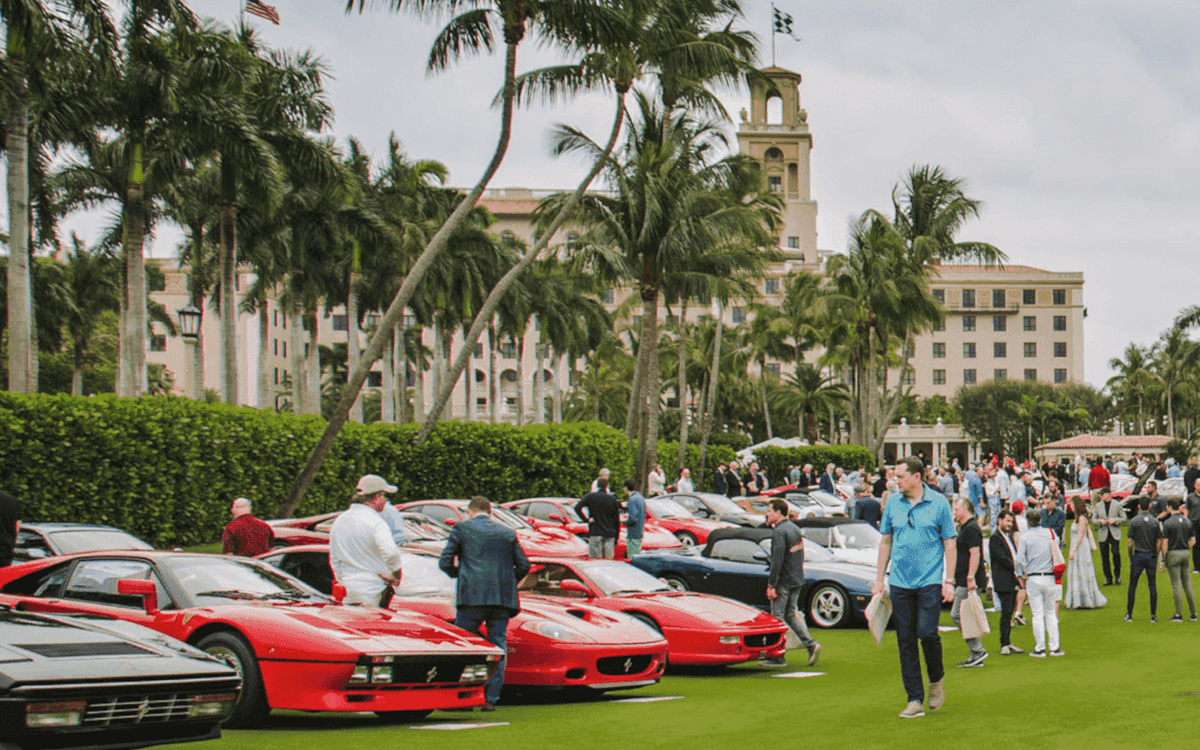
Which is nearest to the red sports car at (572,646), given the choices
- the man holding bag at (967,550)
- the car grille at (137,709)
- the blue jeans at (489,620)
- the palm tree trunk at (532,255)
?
the blue jeans at (489,620)

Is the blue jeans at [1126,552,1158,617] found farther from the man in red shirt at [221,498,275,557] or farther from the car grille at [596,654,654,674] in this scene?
the man in red shirt at [221,498,275,557]

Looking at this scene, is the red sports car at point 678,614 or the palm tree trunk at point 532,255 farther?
the palm tree trunk at point 532,255

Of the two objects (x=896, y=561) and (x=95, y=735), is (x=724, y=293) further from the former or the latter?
(x=95, y=735)

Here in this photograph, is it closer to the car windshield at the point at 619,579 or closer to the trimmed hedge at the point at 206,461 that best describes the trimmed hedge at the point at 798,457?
the trimmed hedge at the point at 206,461

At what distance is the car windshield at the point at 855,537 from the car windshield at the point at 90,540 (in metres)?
9.82

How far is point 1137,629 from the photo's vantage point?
15.3 m

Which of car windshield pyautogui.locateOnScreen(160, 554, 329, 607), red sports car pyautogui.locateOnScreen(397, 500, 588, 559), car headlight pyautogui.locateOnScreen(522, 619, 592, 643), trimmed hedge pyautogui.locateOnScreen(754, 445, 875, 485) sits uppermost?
car windshield pyautogui.locateOnScreen(160, 554, 329, 607)

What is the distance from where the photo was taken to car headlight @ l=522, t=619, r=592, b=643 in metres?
9.96

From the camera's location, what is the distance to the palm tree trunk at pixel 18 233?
72.1ft

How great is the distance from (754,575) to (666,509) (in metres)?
12.1

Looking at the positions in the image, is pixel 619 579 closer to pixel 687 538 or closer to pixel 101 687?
pixel 101 687

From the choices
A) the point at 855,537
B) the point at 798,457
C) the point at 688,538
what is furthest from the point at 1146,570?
the point at 798,457

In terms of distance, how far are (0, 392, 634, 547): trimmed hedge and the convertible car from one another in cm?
1387

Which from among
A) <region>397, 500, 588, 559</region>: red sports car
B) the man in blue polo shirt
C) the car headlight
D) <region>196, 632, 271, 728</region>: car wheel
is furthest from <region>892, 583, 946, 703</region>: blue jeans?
<region>397, 500, 588, 559</region>: red sports car
